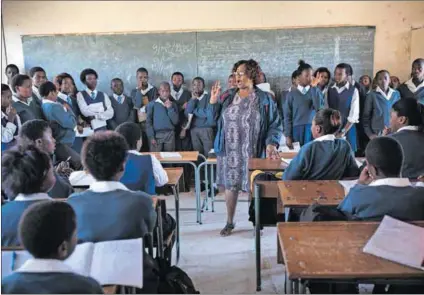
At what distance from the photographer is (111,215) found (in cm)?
173

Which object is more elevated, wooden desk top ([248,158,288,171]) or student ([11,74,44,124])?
student ([11,74,44,124])

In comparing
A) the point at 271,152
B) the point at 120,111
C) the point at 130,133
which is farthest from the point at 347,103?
the point at 130,133

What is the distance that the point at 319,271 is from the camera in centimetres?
144

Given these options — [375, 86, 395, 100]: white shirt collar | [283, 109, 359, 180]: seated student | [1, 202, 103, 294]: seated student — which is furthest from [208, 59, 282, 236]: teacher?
[375, 86, 395, 100]: white shirt collar

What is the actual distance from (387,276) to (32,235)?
1.09 m

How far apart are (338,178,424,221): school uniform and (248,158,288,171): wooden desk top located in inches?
49.0

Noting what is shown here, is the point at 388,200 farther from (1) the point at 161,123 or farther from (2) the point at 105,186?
(1) the point at 161,123

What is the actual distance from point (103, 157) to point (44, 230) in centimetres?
65

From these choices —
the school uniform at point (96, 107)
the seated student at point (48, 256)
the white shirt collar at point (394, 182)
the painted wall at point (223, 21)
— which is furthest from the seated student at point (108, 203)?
the painted wall at point (223, 21)

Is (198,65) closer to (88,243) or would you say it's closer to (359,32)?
(359,32)

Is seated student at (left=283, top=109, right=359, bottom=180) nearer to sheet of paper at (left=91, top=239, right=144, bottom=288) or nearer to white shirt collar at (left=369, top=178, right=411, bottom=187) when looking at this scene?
white shirt collar at (left=369, top=178, right=411, bottom=187)

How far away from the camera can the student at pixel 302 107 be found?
16.8 ft

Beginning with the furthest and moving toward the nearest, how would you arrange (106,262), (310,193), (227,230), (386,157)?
(227,230) < (310,193) < (386,157) < (106,262)

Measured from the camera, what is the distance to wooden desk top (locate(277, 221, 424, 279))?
143 cm
